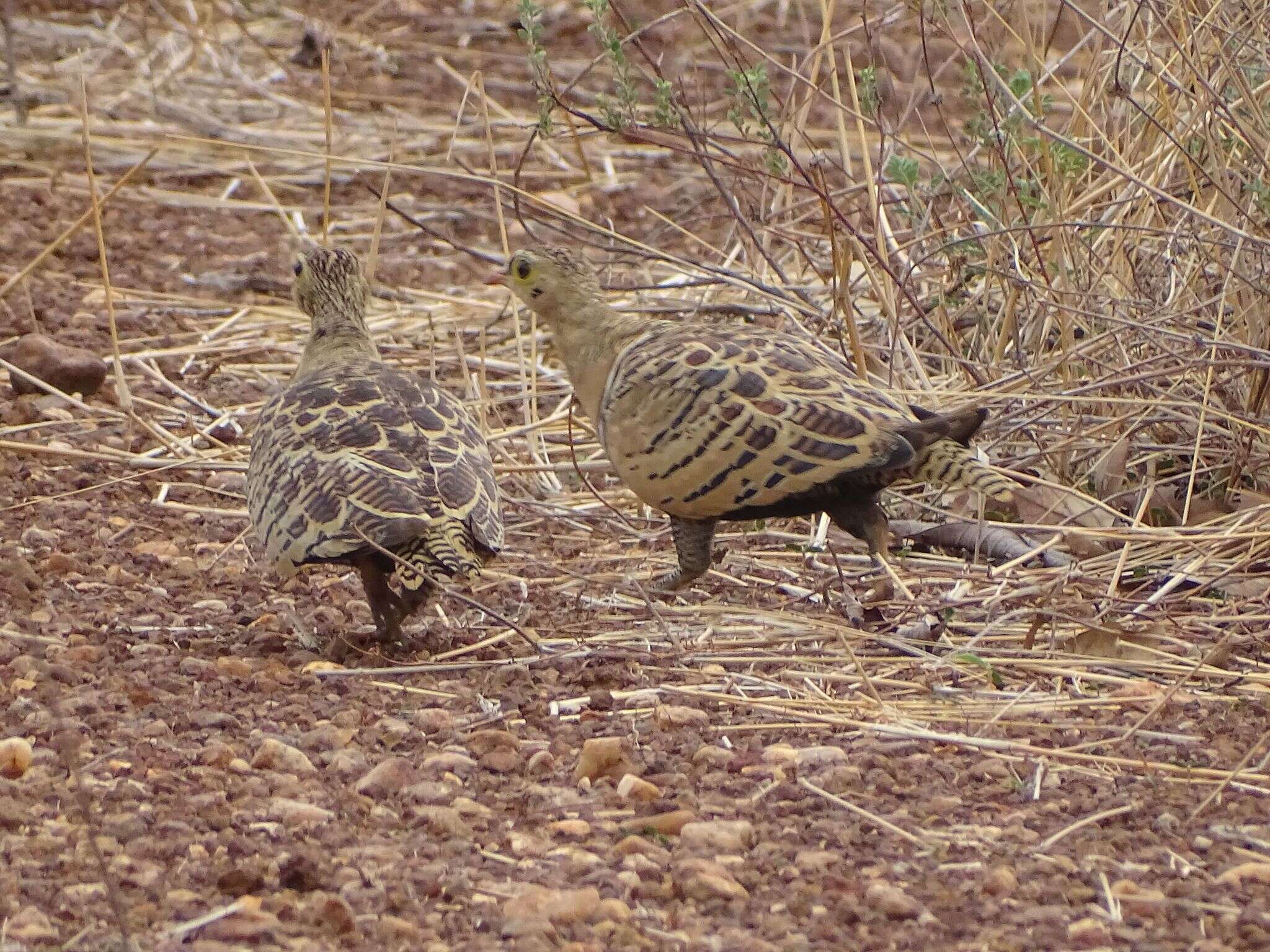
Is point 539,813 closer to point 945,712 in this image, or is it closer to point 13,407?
point 945,712

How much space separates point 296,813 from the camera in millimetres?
3420

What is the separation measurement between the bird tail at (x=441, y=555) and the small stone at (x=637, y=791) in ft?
2.93

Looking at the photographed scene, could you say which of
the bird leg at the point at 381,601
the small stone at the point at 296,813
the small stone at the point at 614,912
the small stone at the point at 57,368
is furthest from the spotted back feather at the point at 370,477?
the small stone at the point at 57,368

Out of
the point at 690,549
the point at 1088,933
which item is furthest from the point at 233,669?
the point at 1088,933

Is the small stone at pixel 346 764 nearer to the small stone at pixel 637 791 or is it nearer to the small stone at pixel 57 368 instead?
the small stone at pixel 637 791

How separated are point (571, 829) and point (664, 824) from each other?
0.17m

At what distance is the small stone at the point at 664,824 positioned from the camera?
11.2 ft

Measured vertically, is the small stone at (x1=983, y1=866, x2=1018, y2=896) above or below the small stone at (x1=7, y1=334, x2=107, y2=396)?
below

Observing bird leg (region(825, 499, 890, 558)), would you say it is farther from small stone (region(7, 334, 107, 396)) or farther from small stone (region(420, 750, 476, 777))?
small stone (region(7, 334, 107, 396))

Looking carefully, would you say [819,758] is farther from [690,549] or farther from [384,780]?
[690,549]

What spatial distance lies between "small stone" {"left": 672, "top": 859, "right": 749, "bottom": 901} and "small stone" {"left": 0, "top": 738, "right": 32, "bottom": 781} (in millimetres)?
1299

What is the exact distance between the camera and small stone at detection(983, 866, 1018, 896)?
3109 mm

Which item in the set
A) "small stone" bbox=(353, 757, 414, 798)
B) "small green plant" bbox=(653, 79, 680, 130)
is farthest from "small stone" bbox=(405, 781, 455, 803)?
"small green plant" bbox=(653, 79, 680, 130)

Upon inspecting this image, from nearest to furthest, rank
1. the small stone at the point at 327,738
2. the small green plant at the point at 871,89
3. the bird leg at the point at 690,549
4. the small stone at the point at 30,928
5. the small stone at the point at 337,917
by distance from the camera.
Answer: the small stone at the point at 30,928, the small stone at the point at 337,917, the small stone at the point at 327,738, the bird leg at the point at 690,549, the small green plant at the point at 871,89
